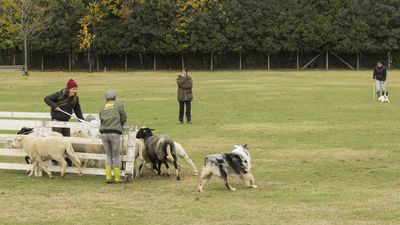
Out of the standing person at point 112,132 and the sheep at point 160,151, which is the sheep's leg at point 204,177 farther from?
the standing person at point 112,132

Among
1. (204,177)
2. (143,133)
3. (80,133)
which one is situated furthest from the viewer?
(80,133)

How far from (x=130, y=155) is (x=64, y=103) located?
2459mm

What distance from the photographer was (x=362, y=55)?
8006cm

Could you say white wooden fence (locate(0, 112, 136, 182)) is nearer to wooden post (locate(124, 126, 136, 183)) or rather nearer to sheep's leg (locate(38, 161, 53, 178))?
wooden post (locate(124, 126, 136, 183))

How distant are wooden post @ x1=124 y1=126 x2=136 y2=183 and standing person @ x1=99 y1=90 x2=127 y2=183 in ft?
0.70

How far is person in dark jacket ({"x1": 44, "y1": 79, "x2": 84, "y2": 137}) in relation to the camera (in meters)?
16.0

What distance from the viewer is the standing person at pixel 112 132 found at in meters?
14.1

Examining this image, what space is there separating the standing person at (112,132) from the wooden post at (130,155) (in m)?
0.21

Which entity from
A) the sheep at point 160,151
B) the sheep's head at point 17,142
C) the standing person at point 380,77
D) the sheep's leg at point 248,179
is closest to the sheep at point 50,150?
the sheep's head at point 17,142

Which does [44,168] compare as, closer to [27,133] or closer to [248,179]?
[27,133]

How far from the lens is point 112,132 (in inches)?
554

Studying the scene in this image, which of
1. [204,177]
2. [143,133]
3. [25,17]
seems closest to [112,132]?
[143,133]

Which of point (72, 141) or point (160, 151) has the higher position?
point (72, 141)

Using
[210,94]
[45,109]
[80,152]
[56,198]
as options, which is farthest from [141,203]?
[210,94]
